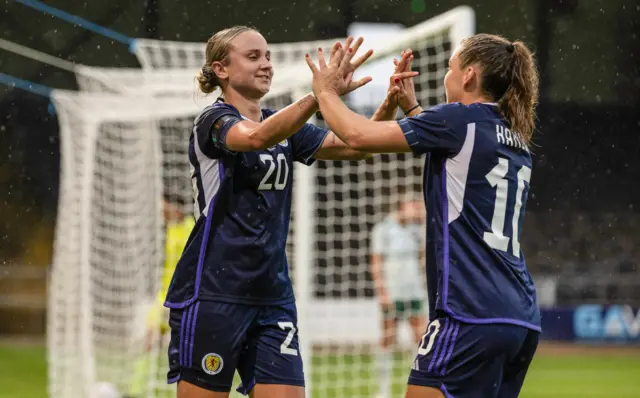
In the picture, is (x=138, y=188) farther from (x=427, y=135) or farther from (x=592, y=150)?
(x=592, y=150)

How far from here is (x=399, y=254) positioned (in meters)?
9.85

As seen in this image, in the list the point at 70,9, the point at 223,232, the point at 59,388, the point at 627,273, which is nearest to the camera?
the point at 223,232

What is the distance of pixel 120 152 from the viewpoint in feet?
31.0

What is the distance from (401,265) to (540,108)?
12.8 meters

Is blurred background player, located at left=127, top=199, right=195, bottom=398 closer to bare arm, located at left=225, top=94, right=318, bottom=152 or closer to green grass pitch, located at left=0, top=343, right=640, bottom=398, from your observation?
green grass pitch, located at left=0, top=343, right=640, bottom=398

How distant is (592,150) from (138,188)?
18.3 m

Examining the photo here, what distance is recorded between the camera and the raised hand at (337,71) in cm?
353

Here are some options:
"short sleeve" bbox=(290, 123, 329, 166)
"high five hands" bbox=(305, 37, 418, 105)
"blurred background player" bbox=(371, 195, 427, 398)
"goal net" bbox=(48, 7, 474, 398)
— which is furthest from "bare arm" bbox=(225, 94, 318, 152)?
"blurred background player" bbox=(371, 195, 427, 398)

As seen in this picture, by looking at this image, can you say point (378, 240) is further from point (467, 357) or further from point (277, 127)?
point (467, 357)

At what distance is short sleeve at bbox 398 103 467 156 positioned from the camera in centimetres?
337

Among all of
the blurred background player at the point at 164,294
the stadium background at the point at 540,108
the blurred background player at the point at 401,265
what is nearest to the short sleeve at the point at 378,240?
the blurred background player at the point at 401,265

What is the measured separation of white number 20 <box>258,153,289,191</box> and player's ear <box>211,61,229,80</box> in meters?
0.38

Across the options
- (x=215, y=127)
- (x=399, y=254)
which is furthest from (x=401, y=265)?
(x=215, y=127)

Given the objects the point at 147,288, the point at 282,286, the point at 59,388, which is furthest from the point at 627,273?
the point at 282,286
